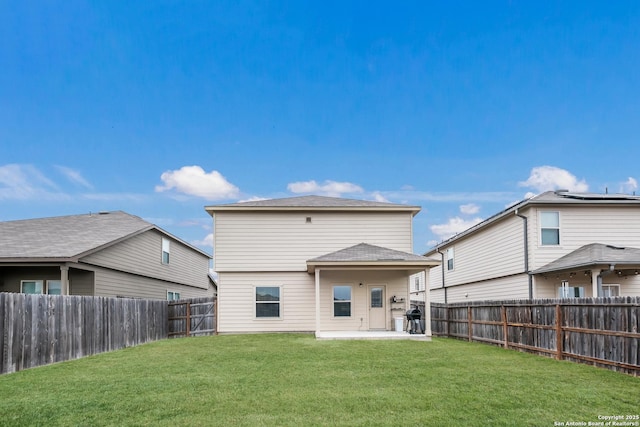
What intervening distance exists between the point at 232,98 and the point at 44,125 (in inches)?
310

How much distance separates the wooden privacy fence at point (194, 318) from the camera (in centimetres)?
1908

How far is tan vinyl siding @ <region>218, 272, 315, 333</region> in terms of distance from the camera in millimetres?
18734

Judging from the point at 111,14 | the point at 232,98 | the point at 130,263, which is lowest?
the point at 130,263

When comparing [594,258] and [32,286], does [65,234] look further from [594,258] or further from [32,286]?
[594,258]

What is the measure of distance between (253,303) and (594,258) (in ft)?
37.0

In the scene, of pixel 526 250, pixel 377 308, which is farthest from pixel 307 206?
pixel 526 250

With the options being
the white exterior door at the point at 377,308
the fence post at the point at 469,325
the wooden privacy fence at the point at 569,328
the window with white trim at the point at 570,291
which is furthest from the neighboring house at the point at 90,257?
the window with white trim at the point at 570,291

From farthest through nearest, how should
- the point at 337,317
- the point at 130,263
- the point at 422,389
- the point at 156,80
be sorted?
the point at 156,80
the point at 130,263
the point at 337,317
the point at 422,389

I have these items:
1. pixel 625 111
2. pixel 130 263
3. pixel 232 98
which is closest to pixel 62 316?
pixel 130 263

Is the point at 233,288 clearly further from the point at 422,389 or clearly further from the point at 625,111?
the point at 625,111

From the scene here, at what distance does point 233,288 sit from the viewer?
743 inches

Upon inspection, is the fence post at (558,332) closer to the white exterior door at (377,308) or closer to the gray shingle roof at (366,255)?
the gray shingle roof at (366,255)

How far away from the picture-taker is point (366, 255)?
16984 mm

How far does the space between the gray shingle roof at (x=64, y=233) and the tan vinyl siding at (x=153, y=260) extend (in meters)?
0.46
